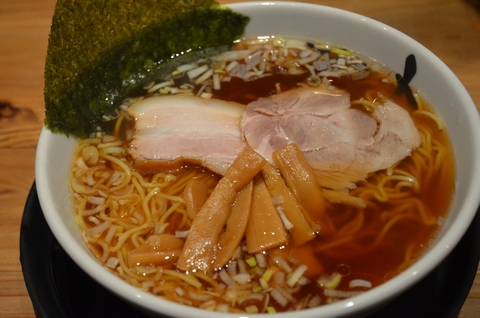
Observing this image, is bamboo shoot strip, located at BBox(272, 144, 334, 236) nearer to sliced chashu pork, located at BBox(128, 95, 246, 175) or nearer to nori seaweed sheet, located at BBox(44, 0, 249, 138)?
sliced chashu pork, located at BBox(128, 95, 246, 175)

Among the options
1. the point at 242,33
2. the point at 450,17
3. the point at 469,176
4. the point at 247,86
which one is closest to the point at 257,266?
the point at 469,176

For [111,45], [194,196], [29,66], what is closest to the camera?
[194,196]

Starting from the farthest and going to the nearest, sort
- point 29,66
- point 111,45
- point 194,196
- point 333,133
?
1. point 29,66
2. point 111,45
3. point 333,133
4. point 194,196

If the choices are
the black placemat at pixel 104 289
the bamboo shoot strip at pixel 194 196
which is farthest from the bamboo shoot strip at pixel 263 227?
the black placemat at pixel 104 289

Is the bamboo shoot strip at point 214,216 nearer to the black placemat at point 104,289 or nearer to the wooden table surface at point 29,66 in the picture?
the black placemat at point 104,289

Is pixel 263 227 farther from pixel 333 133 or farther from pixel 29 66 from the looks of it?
pixel 29 66

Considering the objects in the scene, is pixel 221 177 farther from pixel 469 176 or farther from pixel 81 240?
pixel 469 176

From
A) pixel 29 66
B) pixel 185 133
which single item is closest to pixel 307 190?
pixel 185 133
